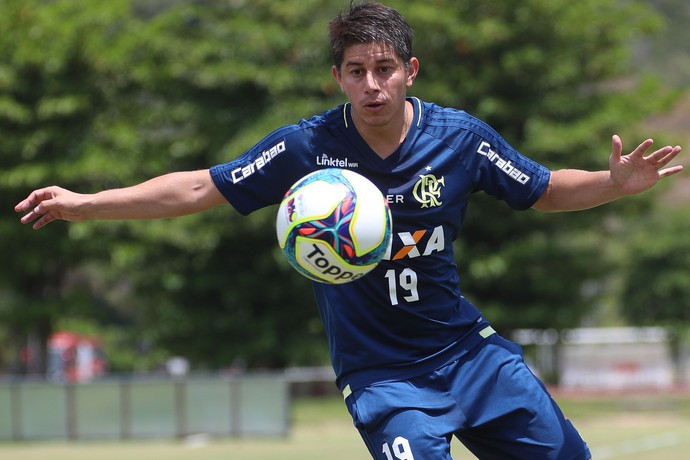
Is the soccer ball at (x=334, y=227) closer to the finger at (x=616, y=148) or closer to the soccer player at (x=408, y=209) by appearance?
the soccer player at (x=408, y=209)

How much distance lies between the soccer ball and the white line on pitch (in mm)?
10643

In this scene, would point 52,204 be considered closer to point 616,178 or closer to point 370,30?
point 370,30

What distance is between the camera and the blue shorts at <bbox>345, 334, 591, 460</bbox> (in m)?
5.63

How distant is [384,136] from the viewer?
5.90m

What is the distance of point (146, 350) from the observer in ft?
112

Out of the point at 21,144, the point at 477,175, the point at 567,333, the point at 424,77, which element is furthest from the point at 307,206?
the point at 567,333

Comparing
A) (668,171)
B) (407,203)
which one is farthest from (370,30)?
(668,171)

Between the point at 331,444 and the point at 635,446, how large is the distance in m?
4.92

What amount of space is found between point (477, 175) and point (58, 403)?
16664 mm

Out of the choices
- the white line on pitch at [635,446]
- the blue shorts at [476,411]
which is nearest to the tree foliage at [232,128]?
the white line on pitch at [635,446]

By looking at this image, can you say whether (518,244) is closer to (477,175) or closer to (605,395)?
(605,395)

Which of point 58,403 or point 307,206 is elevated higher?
point 307,206

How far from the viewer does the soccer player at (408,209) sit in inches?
224

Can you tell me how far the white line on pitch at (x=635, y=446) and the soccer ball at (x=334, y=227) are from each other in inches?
419
